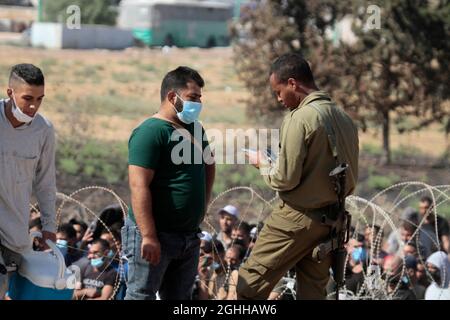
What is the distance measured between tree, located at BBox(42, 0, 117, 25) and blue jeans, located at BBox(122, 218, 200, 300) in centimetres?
3149

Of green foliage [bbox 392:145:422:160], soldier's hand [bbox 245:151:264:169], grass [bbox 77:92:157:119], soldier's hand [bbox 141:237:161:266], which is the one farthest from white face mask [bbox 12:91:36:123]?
grass [bbox 77:92:157:119]

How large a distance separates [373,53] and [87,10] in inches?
912

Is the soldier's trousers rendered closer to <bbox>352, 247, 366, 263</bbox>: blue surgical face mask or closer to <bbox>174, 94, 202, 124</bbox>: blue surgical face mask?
<bbox>174, 94, 202, 124</bbox>: blue surgical face mask

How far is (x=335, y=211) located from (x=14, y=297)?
1895mm

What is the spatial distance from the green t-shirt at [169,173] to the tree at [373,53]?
1144cm

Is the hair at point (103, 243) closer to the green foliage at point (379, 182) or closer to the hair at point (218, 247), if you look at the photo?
the hair at point (218, 247)

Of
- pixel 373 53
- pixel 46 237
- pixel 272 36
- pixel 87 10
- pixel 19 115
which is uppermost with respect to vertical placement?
pixel 87 10

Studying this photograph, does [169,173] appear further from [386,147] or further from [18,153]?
[386,147]

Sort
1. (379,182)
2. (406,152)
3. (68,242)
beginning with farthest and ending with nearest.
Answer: (406,152) < (379,182) < (68,242)

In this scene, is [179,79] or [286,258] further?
[286,258]

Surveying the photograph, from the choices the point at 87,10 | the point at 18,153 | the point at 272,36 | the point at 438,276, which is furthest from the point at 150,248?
the point at 87,10

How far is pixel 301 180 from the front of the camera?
19.0 feet

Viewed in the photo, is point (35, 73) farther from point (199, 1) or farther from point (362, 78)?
point (199, 1)

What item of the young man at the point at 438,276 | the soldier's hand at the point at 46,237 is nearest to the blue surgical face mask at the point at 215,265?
the young man at the point at 438,276
